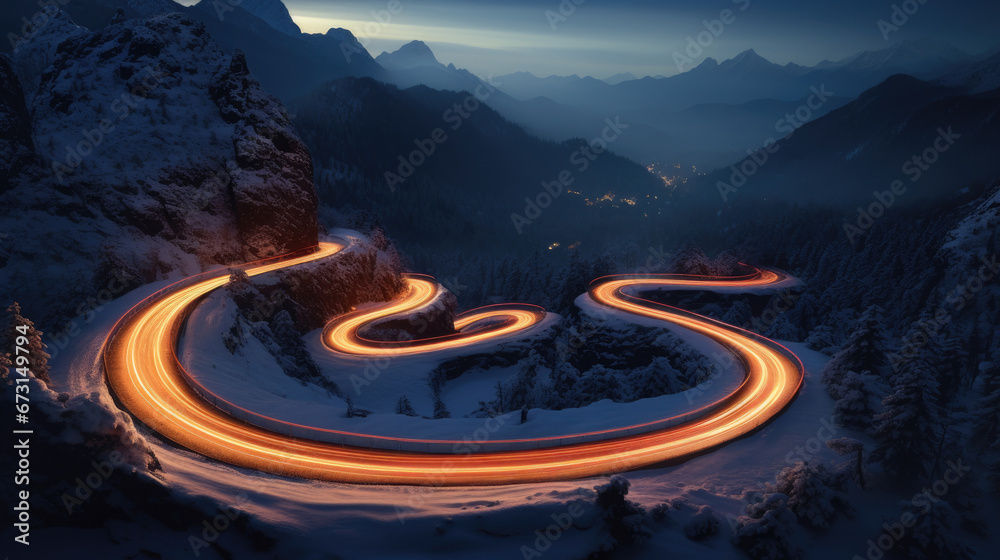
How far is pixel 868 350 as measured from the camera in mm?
29766

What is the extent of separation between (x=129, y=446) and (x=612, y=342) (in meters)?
47.6

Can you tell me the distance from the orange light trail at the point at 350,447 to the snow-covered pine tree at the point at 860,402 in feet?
13.1

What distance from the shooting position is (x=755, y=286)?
7512cm

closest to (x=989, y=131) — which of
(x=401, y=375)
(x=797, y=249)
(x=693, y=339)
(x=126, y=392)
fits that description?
(x=797, y=249)

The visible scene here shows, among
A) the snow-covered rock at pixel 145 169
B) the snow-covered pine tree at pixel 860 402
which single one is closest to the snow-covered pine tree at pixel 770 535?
the snow-covered pine tree at pixel 860 402

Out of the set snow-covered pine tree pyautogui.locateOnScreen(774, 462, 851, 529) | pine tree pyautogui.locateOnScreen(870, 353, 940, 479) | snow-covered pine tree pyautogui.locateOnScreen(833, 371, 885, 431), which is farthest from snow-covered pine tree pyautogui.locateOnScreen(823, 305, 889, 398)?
snow-covered pine tree pyautogui.locateOnScreen(774, 462, 851, 529)

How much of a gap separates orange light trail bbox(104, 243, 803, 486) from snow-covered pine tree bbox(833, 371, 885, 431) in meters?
3.98

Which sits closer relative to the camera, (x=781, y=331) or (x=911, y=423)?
(x=911, y=423)

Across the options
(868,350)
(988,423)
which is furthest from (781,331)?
(988,423)

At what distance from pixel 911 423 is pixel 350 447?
25.6m

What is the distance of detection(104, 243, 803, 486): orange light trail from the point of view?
2017 centimetres

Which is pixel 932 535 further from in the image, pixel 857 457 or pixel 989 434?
pixel 989 434

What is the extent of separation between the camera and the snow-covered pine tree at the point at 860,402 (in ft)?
85.3

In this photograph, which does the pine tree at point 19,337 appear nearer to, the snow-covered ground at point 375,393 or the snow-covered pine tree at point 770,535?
the snow-covered ground at point 375,393
